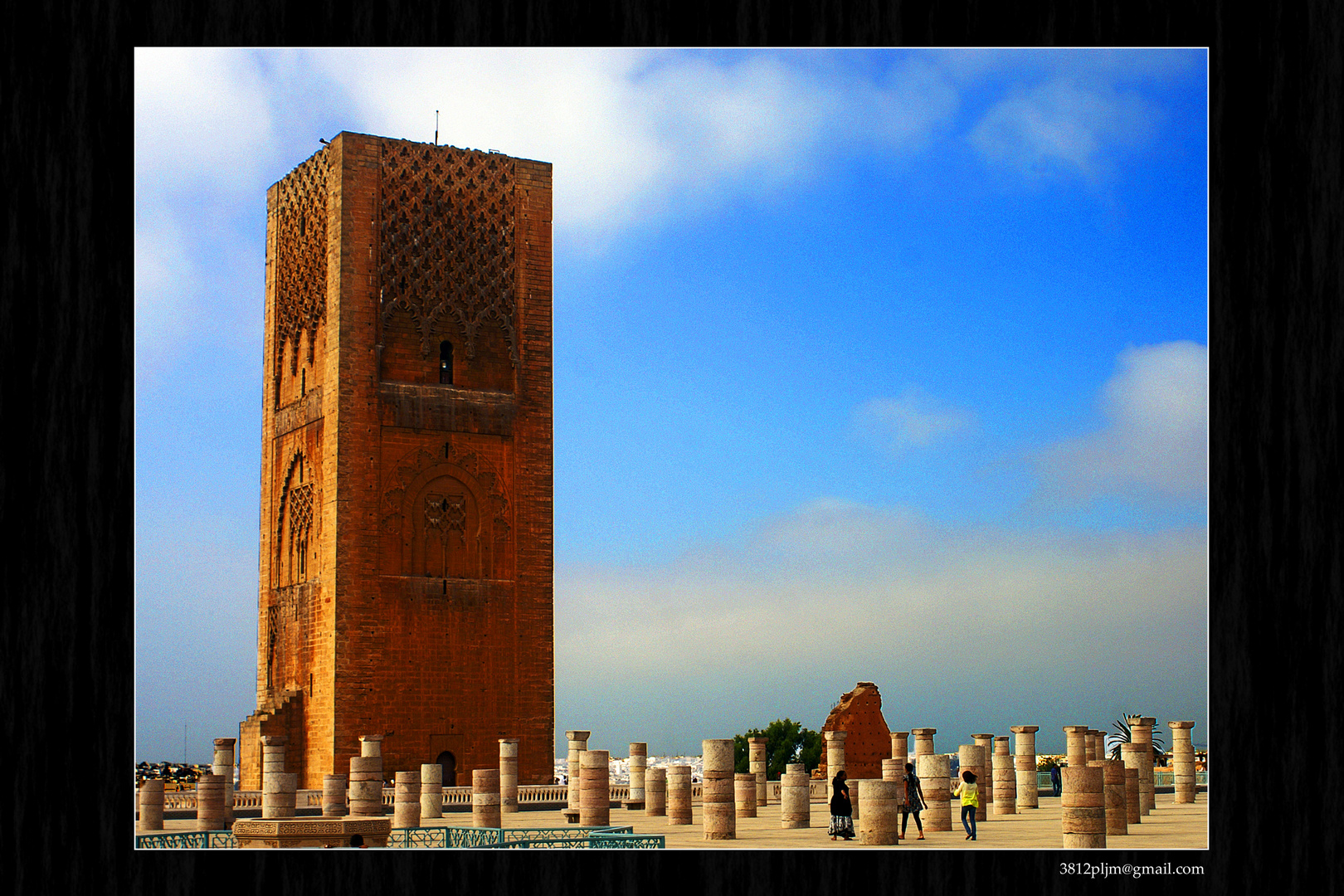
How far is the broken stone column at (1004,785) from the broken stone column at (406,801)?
761 centimetres

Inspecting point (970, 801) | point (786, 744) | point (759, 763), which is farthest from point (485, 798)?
point (786, 744)

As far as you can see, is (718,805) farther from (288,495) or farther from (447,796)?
(288,495)

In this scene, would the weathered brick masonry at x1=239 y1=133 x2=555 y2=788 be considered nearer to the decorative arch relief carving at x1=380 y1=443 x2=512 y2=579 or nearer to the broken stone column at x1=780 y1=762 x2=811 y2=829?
the decorative arch relief carving at x1=380 y1=443 x2=512 y2=579

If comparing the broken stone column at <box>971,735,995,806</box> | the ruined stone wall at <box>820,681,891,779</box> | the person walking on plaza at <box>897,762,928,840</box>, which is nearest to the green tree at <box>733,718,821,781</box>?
the ruined stone wall at <box>820,681,891,779</box>

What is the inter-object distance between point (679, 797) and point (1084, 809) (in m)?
6.38

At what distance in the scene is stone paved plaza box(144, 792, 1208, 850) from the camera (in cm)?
1533

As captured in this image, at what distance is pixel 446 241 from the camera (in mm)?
27641

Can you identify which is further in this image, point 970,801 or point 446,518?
point 446,518
